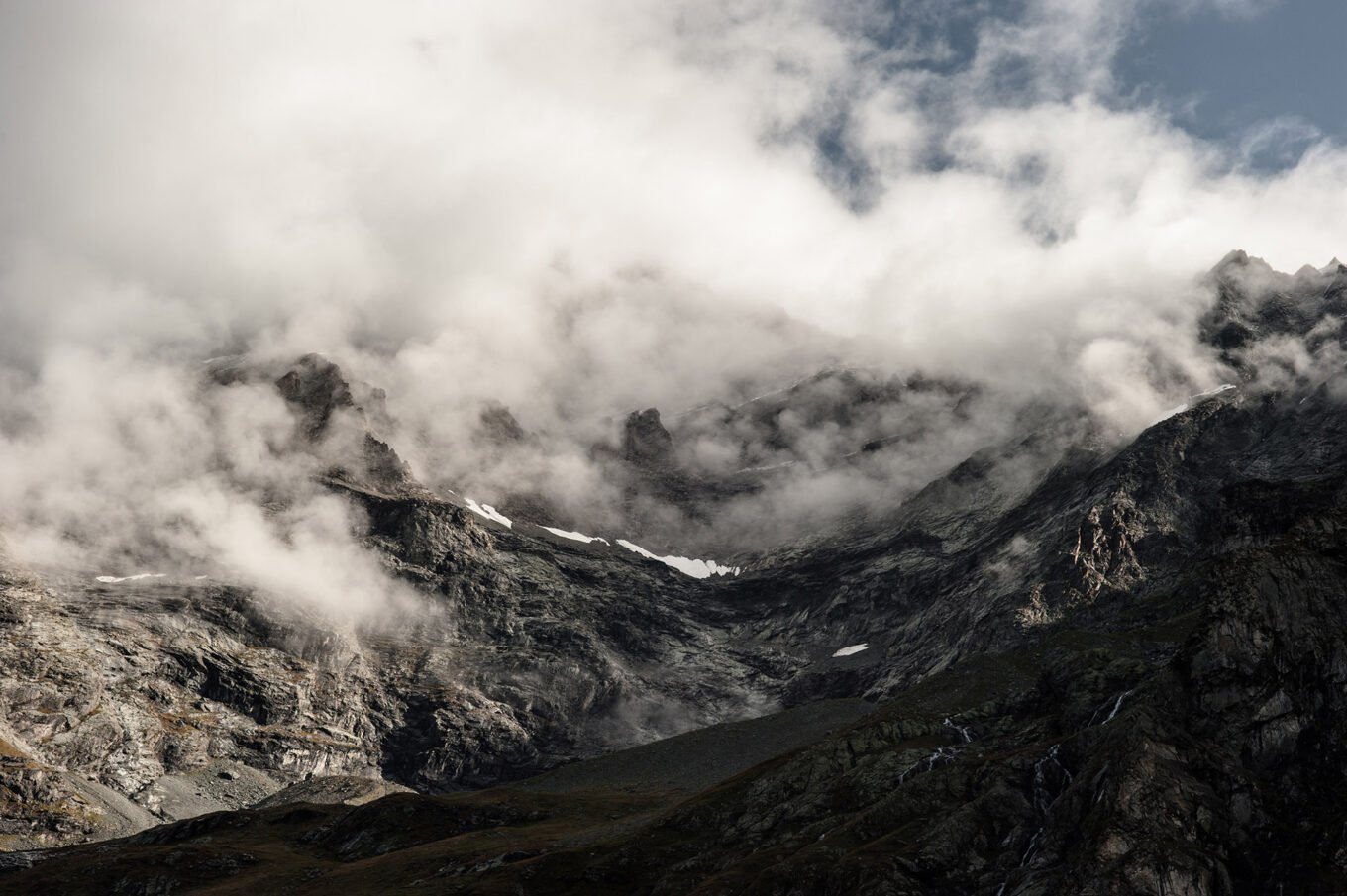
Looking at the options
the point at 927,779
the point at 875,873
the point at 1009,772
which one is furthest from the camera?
the point at 927,779

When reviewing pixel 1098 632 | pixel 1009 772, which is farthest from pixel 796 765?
pixel 1098 632

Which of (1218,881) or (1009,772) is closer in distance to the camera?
(1218,881)

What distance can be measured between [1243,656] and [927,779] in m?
40.0

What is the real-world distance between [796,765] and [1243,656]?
6874 centimetres

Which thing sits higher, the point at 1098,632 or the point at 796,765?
the point at 1098,632

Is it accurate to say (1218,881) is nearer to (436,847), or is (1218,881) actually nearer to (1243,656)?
(1243,656)

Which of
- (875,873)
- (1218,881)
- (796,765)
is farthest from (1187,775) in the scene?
(796,765)

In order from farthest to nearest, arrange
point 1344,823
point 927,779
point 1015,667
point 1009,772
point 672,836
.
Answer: point 1015,667 → point 672,836 → point 927,779 → point 1009,772 → point 1344,823

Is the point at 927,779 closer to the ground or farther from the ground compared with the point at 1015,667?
closer to the ground

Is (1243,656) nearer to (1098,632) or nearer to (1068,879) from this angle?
(1068,879)

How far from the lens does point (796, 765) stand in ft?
567

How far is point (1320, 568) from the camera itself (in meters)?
128

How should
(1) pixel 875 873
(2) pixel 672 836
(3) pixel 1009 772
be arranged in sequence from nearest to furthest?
(1) pixel 875 873 → (3) pixel 1009 772 → (2) pixel 672 836

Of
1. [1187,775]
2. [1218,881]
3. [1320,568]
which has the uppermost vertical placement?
[1320,568]
